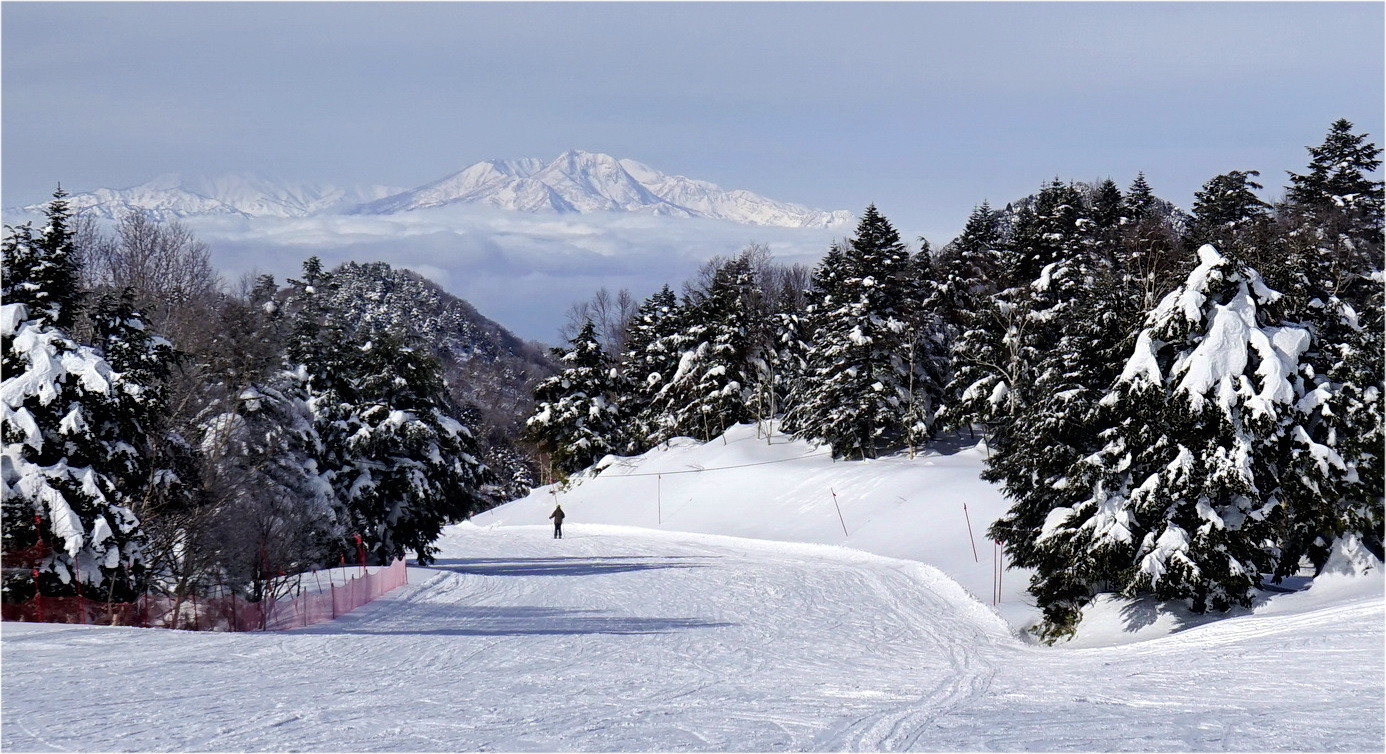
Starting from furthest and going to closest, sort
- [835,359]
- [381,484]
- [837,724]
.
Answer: [835,359], [381,484], [837,724]

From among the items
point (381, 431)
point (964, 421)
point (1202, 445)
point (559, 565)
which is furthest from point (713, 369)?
point (1202, 445)

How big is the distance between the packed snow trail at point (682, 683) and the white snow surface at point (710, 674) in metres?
0.05

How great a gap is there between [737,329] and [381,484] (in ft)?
104

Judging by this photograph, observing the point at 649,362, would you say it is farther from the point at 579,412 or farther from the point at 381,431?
the point at 381,431

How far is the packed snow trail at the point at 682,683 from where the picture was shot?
10.0 meters

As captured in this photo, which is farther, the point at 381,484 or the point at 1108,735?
the point at 381,484

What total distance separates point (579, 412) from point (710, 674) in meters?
48.5

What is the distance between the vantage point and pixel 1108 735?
397 inches

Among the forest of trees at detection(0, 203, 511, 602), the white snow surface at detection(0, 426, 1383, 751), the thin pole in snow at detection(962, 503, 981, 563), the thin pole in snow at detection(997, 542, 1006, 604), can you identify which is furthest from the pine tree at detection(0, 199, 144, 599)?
the thin pole in snow at detection(962, 503, 981, 563)

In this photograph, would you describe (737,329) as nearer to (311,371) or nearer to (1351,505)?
(311,371)

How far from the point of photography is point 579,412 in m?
63.3

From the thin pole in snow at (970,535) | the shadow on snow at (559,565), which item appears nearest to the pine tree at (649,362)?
the shadow on snow at (559,565)

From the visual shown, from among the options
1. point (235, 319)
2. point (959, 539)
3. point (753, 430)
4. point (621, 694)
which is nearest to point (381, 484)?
point (235, 319)

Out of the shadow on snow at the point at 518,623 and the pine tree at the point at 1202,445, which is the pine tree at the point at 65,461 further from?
the pine tree at the point at 1202,445
